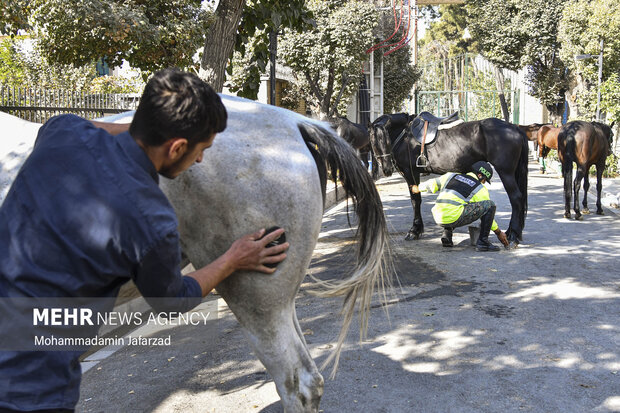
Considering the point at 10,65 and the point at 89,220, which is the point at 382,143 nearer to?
the point at 89,220

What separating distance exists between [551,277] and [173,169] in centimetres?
600

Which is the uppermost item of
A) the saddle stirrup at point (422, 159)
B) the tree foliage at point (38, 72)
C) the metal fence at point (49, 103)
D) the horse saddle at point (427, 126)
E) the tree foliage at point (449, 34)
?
the tree foliage at point (449, 34)

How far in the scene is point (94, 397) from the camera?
12.3 ft

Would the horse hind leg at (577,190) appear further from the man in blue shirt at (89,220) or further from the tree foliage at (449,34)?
the tree foliage at (449,34)

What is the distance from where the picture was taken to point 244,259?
2209 millimetres

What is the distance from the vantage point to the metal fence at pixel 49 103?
30.4ft

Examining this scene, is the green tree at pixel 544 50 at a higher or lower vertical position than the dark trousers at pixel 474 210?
higher

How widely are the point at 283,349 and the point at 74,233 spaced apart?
1.24 meters

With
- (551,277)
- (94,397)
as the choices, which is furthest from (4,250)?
(551,277)

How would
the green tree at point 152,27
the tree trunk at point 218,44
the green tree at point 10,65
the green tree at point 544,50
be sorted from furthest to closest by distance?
the green tree at point 544,50 → the green tree at point 10,65 → the green tree at point 152,27 → the tree trunk at point 218,44

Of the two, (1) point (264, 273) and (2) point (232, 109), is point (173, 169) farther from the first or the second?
(2) point (232, 109)

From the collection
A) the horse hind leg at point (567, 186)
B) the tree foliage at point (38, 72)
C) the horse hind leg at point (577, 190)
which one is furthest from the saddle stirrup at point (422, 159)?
the tree foliage at point (38, 72)

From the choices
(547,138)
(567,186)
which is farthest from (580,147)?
(547,138)

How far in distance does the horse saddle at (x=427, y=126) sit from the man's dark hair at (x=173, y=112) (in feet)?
26.7
